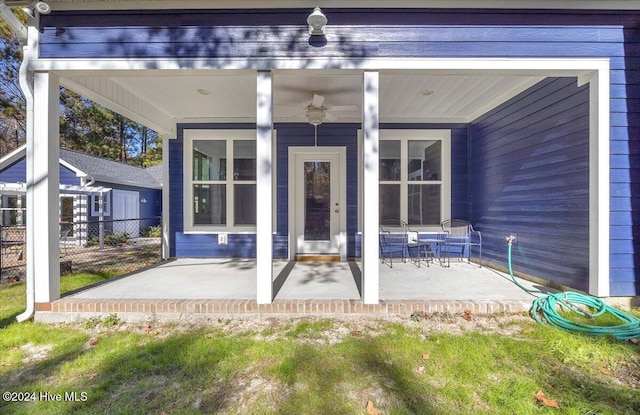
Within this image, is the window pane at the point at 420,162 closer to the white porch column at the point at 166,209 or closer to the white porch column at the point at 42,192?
the white porch column at the point at 166,209

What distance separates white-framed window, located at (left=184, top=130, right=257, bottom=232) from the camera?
557cm

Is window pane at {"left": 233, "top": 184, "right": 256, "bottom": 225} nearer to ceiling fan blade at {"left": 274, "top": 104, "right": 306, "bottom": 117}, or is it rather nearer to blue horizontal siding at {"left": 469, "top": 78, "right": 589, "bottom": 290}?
ceiling fan blade at {"left": 274, "top": 104, "right": 306, "bottom": 117}

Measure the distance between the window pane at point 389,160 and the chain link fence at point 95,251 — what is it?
14.6ft

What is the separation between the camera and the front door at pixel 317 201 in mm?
5457

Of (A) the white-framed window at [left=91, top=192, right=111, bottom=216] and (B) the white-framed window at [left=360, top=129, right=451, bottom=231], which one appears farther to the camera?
(A) the white-framed window at [left=91, top=192, right=111, bottom=216]

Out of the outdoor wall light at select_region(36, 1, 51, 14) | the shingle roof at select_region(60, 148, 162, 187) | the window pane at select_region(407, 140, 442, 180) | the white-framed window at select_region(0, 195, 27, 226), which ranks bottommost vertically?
the white-framed window at select_region(0, 195, 27, 226)

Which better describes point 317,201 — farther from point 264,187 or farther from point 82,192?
point 82,192

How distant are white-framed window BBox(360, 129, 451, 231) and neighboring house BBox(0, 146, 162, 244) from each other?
858 cm

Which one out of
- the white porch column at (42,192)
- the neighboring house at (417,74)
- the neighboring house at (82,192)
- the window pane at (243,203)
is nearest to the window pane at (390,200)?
the neighboring house at (417,74)

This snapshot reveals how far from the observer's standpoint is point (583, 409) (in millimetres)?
1674

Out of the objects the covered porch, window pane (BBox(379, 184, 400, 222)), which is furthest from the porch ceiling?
the covered porch

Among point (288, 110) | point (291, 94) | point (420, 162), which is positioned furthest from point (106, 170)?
point (420, 162)

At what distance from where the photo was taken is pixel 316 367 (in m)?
2.08

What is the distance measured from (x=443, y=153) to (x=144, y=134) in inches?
838
